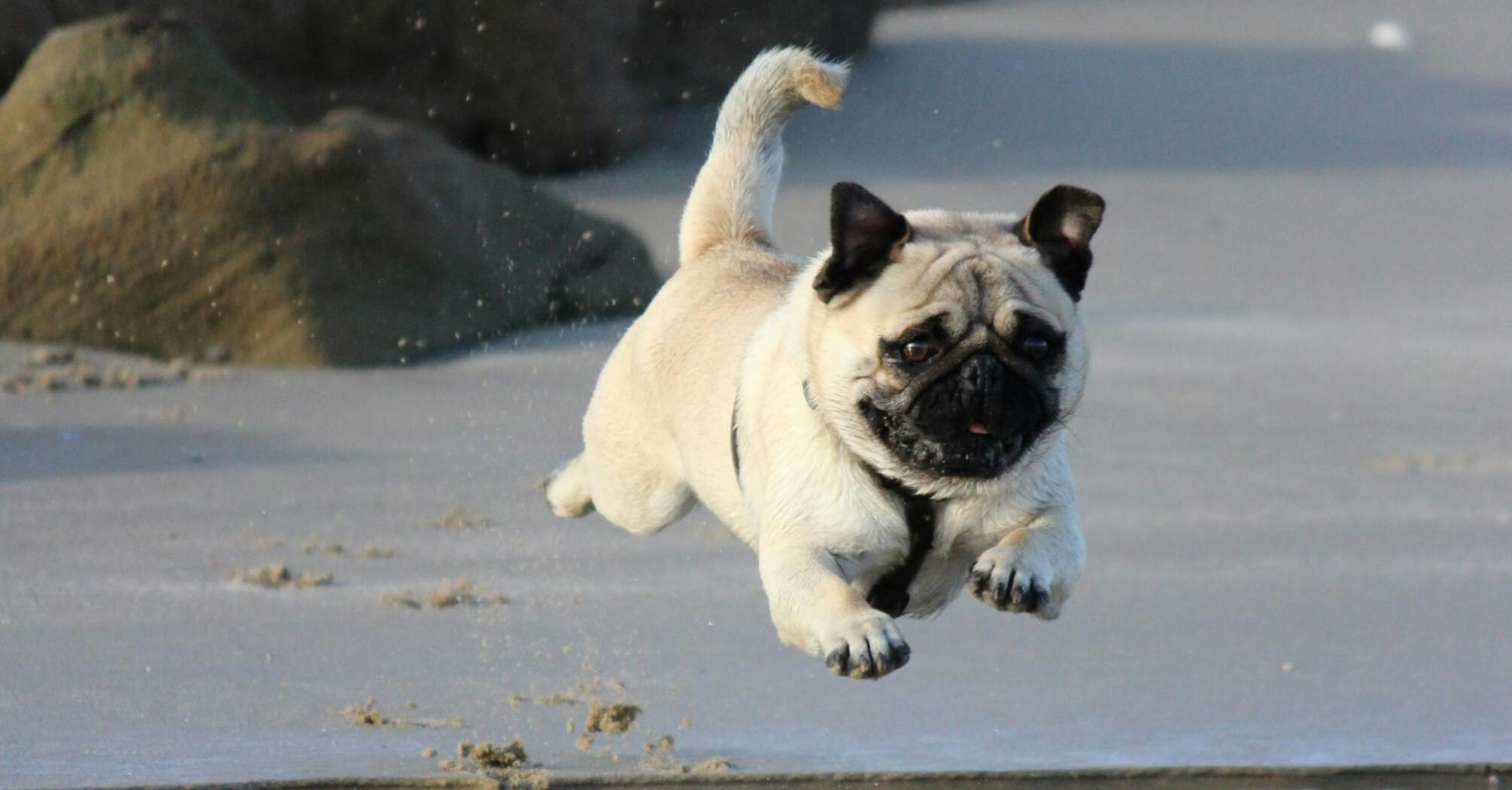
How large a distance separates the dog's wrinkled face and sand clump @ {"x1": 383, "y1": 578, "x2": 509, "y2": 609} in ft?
10.3

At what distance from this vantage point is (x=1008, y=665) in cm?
683

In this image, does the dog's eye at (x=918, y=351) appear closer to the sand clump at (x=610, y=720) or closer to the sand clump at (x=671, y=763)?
the sand clump at (x=671, y=763)

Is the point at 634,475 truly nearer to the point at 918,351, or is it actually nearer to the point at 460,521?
the point at 918,351

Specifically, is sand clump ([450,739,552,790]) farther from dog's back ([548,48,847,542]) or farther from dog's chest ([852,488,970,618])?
dog's chest ([852,488,970,618])

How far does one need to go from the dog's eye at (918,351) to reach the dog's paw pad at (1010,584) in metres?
0.39

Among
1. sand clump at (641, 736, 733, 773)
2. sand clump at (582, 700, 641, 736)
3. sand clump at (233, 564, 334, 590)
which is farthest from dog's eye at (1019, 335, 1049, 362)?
sand clump at (233, 564, 334, 590)

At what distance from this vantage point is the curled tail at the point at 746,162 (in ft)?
18.5

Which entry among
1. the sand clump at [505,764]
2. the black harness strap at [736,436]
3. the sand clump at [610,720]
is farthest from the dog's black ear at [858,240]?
the sand clump at [610,720]

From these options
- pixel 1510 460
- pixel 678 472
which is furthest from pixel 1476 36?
pixel 678 472

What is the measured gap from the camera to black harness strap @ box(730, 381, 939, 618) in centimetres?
444

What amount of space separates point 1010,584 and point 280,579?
4040mm

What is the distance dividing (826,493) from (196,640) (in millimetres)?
3078

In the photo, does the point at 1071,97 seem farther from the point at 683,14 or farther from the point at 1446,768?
the point at 1446,768

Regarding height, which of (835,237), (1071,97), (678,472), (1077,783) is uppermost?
(835,237)
